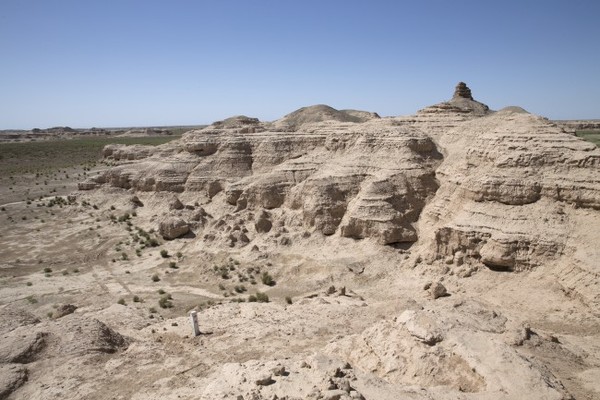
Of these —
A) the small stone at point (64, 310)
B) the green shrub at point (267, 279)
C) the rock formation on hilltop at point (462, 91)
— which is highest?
the rock formation on hilltop at point (462, 91)

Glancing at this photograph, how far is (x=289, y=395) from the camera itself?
7.98 m

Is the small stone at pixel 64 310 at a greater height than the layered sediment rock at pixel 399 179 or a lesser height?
lesser

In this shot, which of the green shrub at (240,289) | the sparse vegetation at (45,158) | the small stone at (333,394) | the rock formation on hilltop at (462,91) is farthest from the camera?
the sparse vegetation at (45,158)

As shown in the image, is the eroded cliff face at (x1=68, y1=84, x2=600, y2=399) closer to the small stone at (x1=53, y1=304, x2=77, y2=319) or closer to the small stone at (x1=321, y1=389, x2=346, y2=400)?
the small stone at (x1=321, y1=389, x2=346, y2=400)

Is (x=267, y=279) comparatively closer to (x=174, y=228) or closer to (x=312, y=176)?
(x=312, y=176)

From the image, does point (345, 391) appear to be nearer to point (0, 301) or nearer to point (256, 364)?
point (256, 364)

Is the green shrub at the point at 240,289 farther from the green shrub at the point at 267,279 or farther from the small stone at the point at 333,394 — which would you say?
the small stone at the point at 333,394

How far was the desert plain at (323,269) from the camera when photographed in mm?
9469

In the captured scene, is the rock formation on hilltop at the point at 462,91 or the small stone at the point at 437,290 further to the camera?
the rock formation on hilltop at the point at 462,91

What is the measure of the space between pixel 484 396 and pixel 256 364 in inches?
182

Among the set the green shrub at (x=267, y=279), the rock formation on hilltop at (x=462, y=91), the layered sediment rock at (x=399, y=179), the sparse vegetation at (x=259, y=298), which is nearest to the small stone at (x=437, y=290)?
the layered sediment rock at (x=399, y=179)

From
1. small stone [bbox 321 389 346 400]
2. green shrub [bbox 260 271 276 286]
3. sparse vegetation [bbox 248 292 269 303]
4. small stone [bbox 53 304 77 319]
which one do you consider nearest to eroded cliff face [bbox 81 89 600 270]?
green shrub [bbox 260 271 276 286]

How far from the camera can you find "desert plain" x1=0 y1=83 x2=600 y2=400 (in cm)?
947

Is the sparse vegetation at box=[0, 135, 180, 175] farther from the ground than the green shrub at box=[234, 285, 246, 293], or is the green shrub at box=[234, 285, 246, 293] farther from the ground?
the sparse vegetation at box=[0, 135, 180, 175]
